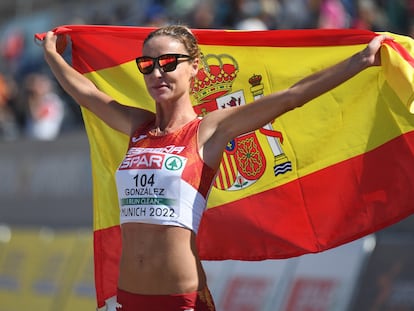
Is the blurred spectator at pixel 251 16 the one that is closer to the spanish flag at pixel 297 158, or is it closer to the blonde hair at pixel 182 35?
the spanish flag at pixel 297 158

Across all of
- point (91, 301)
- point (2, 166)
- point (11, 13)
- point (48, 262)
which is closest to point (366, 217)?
point (91, 301)

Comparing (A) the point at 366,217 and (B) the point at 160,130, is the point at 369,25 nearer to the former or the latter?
(A) the point at 366,217

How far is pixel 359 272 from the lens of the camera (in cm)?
762

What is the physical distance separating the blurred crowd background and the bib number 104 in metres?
5.61

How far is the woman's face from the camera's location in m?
5.18

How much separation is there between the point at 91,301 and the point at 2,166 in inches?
133

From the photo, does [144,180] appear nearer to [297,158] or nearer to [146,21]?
[297,158]

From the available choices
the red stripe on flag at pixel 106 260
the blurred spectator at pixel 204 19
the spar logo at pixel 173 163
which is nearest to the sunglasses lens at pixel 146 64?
the spar logo at pixel 173 163

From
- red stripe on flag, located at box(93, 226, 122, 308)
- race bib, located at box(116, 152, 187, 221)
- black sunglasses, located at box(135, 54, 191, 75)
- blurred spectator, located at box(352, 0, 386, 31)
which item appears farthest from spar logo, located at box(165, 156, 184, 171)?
blurred spectator, located at box(352, 0, 386, 31)

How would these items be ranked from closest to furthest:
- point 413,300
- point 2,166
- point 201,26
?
1. point 413,300
2. point 201,26
3. point 2,166

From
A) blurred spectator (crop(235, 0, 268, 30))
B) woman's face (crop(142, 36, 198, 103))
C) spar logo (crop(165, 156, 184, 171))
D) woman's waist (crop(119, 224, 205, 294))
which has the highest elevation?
blurred spectator (crop(235, 0, 268, 30))

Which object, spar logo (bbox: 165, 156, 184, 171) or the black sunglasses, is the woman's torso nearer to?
spar logo (bbox: 165, 156, 184, 171)

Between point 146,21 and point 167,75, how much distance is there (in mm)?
7908

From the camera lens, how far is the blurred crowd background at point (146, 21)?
10805 millimetres
